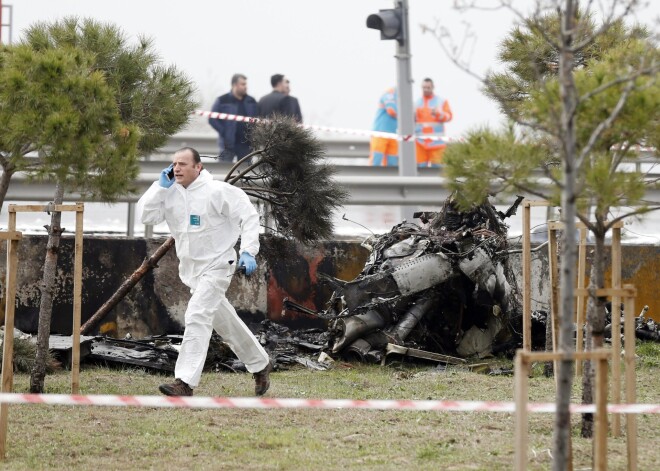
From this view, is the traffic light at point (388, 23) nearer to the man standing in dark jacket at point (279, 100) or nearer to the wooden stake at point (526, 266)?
the man standing in dark jacket at point (279, 100)

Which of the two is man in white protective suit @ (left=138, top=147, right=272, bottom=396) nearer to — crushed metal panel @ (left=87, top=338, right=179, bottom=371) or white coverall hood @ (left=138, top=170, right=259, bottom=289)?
white coverall hood @ (left=138, top=170, right=259, bottom=289)

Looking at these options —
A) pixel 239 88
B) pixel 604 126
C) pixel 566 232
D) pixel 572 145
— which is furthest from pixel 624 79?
pixel 239 88

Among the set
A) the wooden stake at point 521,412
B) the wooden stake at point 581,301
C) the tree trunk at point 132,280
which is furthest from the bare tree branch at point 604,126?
the tree trunk at point 132,280

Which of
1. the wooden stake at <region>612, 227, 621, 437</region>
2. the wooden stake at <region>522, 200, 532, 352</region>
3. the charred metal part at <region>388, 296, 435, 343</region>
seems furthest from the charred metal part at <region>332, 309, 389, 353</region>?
the wooden stake at <region>612, 227, 621, 437</region>

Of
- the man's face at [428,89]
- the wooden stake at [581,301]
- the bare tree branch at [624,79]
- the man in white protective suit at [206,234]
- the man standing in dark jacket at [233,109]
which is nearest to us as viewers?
the bare tree branch at [624,79]

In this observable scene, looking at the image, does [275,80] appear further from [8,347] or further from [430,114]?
[8,347]

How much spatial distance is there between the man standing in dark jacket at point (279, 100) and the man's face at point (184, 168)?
8.19m

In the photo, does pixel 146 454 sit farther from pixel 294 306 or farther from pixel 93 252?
pixel 93 252

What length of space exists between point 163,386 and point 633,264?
16.9 ft

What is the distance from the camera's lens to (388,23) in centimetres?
1245

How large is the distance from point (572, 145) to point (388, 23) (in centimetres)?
821

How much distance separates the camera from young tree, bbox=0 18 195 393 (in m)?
6.74

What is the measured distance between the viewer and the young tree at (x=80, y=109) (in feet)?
22.1

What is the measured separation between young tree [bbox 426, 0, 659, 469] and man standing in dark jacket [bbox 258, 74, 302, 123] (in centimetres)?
1083
